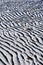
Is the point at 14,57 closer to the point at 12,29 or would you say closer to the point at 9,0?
the point at 12,29

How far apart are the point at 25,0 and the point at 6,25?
592cm

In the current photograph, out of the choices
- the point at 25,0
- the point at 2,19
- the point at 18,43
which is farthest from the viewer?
the point at 25,0

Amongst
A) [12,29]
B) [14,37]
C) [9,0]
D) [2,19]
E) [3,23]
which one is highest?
[9,0]

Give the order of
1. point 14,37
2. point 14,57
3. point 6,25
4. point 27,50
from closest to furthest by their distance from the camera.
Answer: point 14,57
point 27,50
point 14,37
point 6,25

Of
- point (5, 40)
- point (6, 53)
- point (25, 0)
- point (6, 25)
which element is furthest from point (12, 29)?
point (25, 0)

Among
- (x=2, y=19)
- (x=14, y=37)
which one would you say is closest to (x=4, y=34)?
(x=14, y=37)

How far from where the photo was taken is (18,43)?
4.36m

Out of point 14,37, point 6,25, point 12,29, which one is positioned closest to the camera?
point 14,37

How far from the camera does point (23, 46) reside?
4172 mm

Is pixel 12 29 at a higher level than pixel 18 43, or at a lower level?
higher

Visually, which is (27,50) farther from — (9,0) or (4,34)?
(9,0)

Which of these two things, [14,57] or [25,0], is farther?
[25,0]

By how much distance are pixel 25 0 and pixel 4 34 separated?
6964mm

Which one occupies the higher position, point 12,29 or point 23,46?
point 12,29
